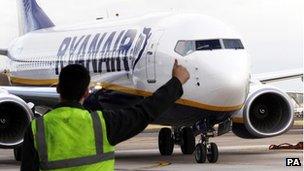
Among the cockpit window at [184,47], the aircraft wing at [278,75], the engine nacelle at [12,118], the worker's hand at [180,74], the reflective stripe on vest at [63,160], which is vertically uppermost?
the worker's hand at [180,74]

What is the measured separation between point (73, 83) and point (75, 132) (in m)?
0.28

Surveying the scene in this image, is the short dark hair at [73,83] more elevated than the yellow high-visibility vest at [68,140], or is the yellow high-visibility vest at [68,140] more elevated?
the short dark hair at [73,83]

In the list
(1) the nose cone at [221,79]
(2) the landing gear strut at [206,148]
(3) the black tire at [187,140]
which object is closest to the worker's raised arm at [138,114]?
(1) the nose cone at [221,79]

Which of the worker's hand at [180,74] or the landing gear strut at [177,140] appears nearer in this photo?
the worker's hand at [180,74]

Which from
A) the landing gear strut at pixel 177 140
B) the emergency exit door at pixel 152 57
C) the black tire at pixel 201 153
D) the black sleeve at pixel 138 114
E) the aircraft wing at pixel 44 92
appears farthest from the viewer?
the landing gear strut at pixel 177 140

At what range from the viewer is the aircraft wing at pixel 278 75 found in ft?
65.2

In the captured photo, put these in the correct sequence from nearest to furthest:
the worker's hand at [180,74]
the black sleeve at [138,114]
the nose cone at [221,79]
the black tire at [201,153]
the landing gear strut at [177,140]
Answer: the black sleeve at [138,114] < the worker's hand at [180,74] < the nose cone at [221,79] < the black tire at [201,153] < the landing gear strut at [177,140]

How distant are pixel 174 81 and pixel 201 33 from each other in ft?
35.0

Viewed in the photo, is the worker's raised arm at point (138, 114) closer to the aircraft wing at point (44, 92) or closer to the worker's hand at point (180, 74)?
the worker's hand at point (180, 74)

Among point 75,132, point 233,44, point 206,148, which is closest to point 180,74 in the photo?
point 75,132

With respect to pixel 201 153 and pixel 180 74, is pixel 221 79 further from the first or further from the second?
pixel 180 74

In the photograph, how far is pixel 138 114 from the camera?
3506mm

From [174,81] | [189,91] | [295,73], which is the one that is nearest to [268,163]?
[189,91]

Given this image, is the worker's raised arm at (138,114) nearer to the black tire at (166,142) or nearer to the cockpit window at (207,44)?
the cockpit window at (207,44)
